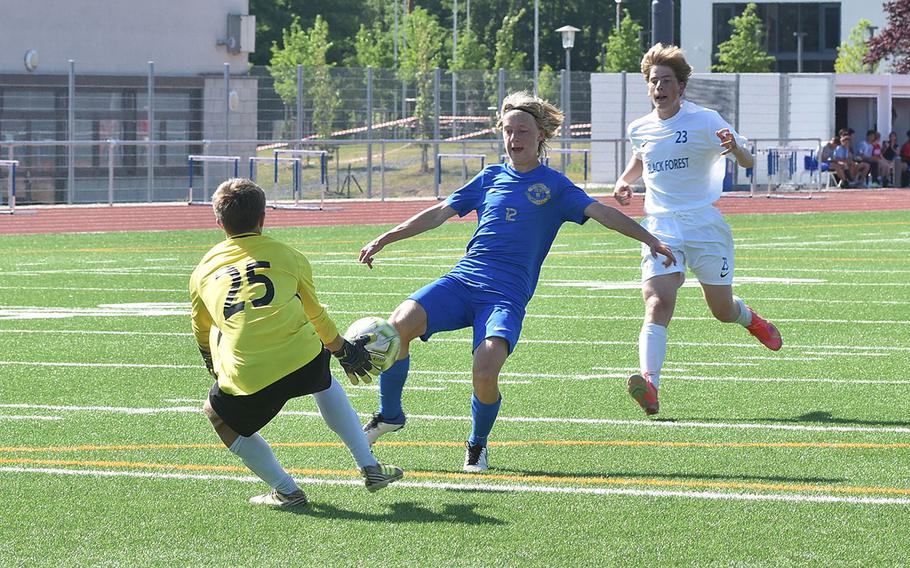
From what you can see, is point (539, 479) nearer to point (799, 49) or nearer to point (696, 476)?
point (696, 476)

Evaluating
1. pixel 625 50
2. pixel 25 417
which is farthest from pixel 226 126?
pixel 625 50

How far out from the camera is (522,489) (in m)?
6.82

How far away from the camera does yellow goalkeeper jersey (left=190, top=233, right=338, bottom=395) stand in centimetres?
630

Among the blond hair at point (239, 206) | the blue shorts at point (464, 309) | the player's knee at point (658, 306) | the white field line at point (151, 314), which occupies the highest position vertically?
the blond hair at point (239, 206)

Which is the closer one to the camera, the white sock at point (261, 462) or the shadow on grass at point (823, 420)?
the white sock at point (261, 462)

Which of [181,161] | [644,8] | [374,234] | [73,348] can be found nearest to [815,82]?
[181,161]

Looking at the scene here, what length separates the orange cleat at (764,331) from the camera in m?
10.1

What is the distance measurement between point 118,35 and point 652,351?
102ft

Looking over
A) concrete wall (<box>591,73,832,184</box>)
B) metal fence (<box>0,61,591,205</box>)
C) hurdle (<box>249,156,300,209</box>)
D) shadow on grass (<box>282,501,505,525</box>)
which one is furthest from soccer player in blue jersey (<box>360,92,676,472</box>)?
concrete wall (<box>591,73,832,184</box>)

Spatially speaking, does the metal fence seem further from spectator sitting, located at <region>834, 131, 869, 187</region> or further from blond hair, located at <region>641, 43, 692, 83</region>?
blond hair, located at <region>641, 43, 692, 83</region>

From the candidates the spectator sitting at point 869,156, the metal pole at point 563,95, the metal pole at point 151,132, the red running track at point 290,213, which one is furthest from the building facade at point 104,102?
the spectator sitting at point 869,156

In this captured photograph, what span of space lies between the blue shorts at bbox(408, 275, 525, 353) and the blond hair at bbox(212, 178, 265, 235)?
127cm

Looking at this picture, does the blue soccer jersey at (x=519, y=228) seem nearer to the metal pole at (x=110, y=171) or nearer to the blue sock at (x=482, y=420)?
the blue sock at (x=482, y=420)

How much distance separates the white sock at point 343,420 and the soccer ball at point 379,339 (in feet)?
1.26
